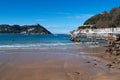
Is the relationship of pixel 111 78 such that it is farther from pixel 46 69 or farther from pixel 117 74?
pixel 46 69

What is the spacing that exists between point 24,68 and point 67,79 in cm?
451

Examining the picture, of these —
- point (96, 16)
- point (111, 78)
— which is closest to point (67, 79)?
point (111, 78)

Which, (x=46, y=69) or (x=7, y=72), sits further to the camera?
(x=46, y=69)

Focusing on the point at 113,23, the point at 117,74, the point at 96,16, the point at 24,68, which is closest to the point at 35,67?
the point at 24,68

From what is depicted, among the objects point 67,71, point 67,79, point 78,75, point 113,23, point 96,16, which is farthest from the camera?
point 96,16

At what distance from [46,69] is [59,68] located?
0.97 metres

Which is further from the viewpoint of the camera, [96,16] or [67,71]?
[96,16]

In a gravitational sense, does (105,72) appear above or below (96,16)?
below

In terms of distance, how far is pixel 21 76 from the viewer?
15.4m

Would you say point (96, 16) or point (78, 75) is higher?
point (96, 16)

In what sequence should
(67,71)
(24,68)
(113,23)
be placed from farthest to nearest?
(113,23) < (24,68) < (67,71)

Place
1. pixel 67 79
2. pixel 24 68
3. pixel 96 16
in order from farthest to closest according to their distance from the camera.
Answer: pixel 96 16
pixel 24 68
pixel 67 79

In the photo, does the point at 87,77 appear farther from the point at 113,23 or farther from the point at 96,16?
the point at 96,16

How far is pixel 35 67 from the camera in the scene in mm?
18781
